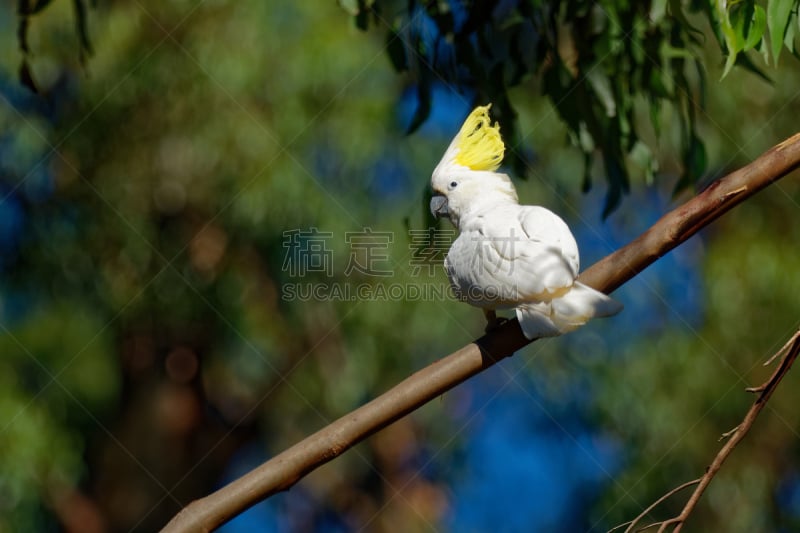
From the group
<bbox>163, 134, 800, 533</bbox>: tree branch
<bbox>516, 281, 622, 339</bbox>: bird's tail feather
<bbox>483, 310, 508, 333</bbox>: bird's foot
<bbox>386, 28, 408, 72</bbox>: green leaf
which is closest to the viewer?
<bbox>163, 134, 800, 533</bbox>: tree branch

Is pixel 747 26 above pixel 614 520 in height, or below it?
above

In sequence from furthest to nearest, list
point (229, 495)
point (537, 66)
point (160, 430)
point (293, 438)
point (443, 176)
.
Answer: point (160, 430)
point (293, 438)
point (537, 66)
point (443, 176)
point (229, 495)

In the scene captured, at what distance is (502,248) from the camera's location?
1.71 meters

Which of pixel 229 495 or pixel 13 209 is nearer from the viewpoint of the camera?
pixel 229 495

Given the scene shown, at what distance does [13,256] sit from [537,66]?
1967 millimetres

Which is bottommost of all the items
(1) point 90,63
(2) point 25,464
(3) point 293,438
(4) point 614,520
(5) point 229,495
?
(4) point 614,520

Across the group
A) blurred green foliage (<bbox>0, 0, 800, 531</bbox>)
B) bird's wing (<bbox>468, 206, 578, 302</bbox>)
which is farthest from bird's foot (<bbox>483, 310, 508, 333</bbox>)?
blurred green foliage (<bbox>0, 0, 800, 531</bbox>)

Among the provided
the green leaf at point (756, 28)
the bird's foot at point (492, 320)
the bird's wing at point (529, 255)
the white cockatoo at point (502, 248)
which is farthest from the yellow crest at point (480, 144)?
the green leaf at point (756, 28)

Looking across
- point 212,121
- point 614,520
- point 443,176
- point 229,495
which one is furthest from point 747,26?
point 614,520

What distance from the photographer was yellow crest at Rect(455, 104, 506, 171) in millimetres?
1939

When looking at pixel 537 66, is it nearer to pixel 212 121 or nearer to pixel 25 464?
pixel 212 121

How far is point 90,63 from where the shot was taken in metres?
3.19

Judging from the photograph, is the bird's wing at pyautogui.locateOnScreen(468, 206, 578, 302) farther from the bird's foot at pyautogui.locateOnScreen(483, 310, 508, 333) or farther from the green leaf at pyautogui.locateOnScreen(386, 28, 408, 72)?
the green leaf at pyautogui.locateOnScreen(386, 28, 408, 72)

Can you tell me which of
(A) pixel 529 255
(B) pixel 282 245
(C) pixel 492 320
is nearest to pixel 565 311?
(A) pixel 529 255
